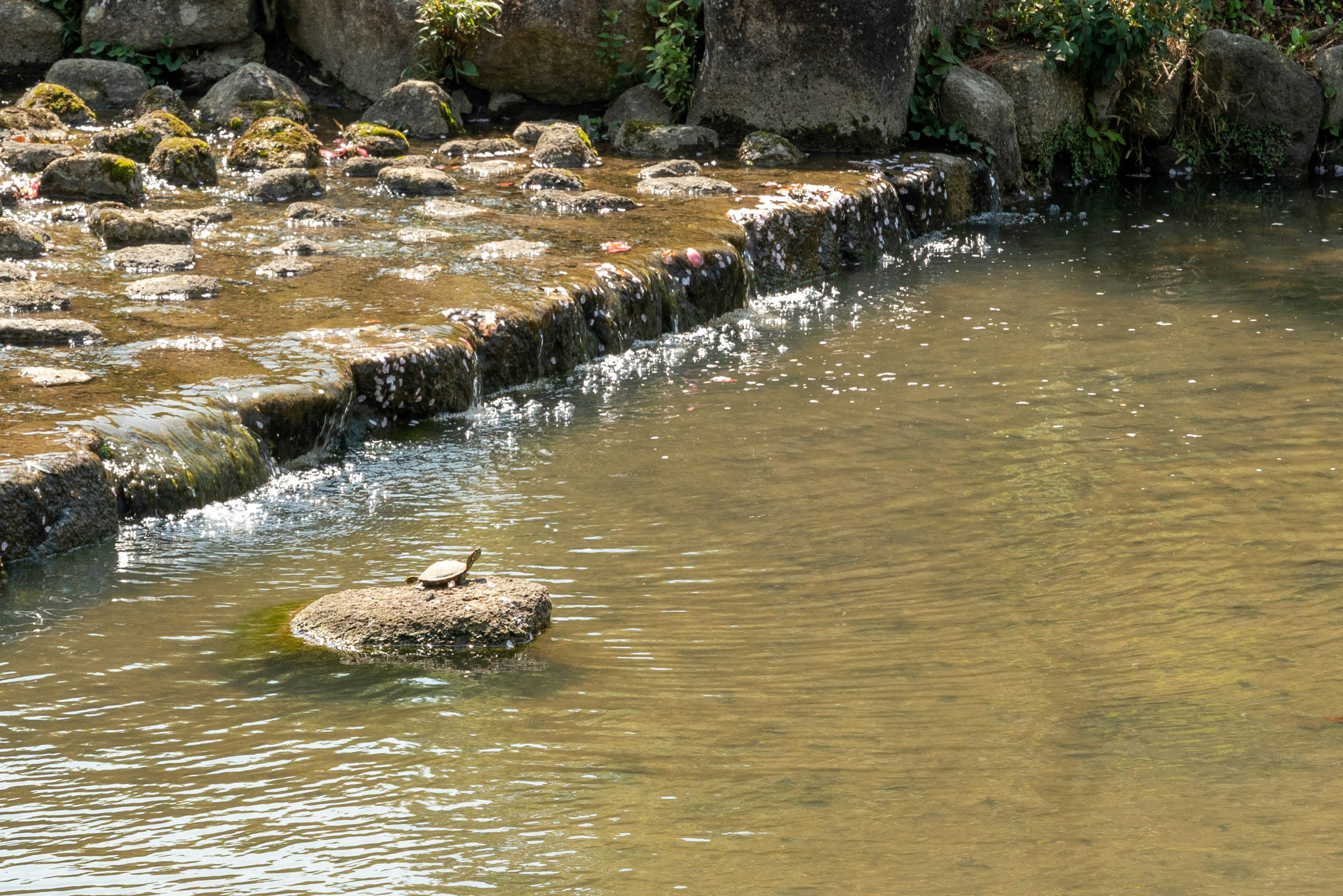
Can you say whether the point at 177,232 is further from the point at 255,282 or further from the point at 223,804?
the point at 223,804

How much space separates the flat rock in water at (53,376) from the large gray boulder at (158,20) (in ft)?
26.8

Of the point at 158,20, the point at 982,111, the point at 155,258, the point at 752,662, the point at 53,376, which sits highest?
the point at 158,20

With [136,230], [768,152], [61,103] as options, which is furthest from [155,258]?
[768,152]

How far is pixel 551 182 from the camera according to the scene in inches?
379

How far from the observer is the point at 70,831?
3016 millimetres

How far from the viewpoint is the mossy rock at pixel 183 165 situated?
9.23 m

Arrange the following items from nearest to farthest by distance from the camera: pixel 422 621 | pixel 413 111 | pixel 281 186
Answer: pixel 422 621 → pixel 281 186 → pixel 413 111

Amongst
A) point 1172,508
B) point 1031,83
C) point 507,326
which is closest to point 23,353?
point 507,326

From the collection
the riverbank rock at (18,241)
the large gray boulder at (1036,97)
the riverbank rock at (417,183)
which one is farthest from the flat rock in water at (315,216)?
the large gray boulder at (1036,97)

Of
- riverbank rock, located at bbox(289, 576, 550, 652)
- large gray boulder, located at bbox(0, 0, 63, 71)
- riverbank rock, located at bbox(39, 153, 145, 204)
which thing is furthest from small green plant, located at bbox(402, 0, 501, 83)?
riverbank rock, located at bbox(289, 576, 550, 652)

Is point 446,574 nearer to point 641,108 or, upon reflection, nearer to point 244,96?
point 244,96

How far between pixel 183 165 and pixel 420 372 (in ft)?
13.3

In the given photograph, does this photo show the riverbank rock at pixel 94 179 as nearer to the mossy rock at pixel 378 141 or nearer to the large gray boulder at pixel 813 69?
the mossy rock at pixel 378 141

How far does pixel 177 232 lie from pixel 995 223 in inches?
260
